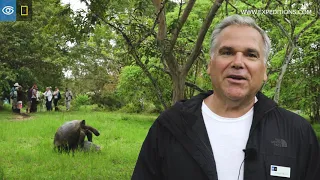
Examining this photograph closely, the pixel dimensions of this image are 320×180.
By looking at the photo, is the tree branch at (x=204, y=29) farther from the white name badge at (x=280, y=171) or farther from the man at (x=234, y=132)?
the white name badge at (x=280, y=171)

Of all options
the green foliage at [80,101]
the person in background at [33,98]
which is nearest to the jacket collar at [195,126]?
the person in background at [33,98]

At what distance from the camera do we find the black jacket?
1.85 meters

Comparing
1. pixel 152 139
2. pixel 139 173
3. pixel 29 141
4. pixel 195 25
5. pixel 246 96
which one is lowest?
pixel 29 141

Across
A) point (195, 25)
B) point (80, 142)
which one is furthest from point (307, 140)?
point (195, 25)

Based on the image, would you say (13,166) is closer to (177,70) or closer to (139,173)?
(177,70)

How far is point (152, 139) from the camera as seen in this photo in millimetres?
2027

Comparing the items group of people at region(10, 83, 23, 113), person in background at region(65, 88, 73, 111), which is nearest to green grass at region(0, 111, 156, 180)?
group of people at region(10, 83, 23, 113)

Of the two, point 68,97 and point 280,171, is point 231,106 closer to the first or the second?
point 280,171

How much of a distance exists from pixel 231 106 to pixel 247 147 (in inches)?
9.2

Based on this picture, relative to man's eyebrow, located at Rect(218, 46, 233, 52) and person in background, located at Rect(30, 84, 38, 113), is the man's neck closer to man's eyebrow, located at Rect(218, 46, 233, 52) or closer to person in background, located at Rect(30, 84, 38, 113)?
man's eyebrow, located at Rect(218, 46, 233, 52)

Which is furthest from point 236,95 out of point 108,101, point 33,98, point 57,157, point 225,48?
point 108,101

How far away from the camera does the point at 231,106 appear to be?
6.57 ft

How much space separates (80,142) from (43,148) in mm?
924

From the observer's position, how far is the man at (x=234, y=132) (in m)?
1.86
